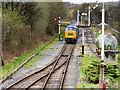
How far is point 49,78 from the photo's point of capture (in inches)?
543

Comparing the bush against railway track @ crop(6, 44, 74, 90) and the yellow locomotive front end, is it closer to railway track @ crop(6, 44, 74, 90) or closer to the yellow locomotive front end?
railway track @ crop(6, 44, 74, 90)

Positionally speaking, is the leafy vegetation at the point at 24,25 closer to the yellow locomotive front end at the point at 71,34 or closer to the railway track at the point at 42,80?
the yellow locomotive front end at the point at 71,34

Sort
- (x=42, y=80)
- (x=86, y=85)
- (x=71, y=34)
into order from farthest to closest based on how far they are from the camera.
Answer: (x=71, y=34) < (x=42, y=80) < (x=86, y=85)

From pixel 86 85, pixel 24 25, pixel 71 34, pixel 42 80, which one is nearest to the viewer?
pixel 86 85

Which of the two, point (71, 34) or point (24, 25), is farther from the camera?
point (71, 34)

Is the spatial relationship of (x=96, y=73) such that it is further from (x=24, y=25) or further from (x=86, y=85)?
(x=24, y=25)

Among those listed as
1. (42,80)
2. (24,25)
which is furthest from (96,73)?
(24,25)

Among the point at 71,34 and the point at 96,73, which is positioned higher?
the point at 71,34

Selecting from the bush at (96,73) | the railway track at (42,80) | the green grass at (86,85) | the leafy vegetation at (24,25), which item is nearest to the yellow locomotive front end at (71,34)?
the leafy vegetation at (24,25)

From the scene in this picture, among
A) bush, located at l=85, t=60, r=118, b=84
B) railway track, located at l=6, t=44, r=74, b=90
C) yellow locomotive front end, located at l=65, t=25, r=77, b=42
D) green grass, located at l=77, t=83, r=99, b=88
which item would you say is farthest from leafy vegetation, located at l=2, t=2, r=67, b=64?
green grass, located at l=77, t=83, r=99, b=88

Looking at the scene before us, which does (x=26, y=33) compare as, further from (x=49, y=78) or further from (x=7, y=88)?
(x=7, y=88)

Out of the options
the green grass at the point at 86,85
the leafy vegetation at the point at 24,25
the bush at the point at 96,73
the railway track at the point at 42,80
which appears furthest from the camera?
the leafy vegetation at the point at 24,25

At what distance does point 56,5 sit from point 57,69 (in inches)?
1086

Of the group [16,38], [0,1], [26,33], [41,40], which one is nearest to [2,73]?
[16,38]
